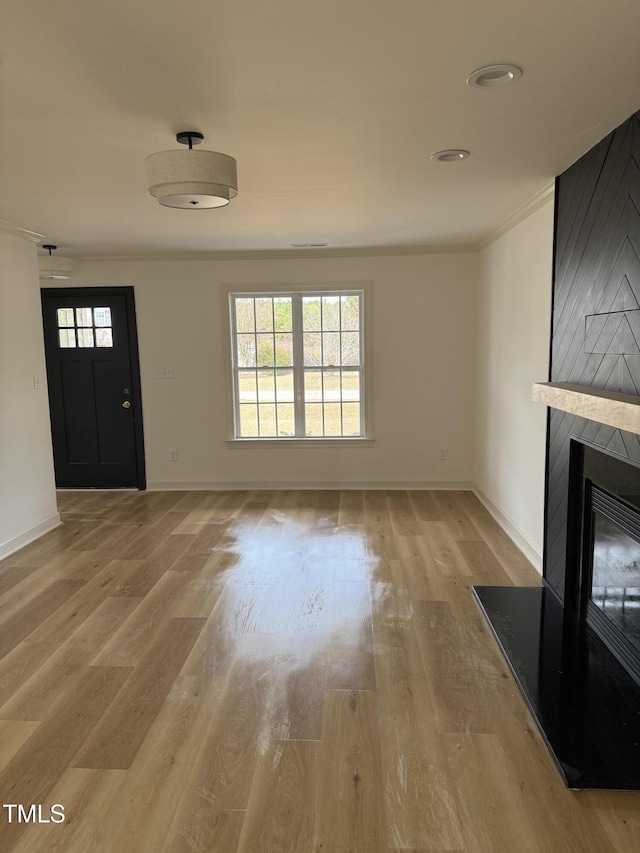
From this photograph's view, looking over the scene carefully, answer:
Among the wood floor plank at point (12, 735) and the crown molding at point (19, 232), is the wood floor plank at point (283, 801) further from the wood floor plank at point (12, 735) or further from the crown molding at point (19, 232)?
the crown molding at point (19, 232)

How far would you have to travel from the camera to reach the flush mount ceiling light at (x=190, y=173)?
8.02ft

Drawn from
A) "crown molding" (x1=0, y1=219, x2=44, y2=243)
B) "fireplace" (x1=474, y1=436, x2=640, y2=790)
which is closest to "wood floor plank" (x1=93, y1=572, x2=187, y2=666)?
"fireplace" (x1=474, y1=436, x2=640, y2=790)

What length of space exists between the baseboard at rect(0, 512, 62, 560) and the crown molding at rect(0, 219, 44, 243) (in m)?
2.32

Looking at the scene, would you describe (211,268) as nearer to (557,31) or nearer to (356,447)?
(356,447)

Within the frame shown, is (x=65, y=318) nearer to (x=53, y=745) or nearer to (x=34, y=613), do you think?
(x=34, y=613)

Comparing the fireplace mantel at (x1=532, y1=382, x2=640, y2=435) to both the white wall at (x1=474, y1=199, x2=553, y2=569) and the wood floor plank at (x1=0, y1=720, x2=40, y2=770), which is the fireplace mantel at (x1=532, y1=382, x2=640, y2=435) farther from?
the wood floor plank at (x1=0, y1=720, x2=40, y2=770)

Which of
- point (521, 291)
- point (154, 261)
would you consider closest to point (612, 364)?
point (521, 291)

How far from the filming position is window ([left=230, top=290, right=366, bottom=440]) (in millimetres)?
5922

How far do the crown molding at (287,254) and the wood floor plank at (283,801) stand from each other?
4.63 meters

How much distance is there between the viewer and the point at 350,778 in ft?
6.49

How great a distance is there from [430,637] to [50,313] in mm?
5072

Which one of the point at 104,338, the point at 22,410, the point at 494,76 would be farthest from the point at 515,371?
the point at 104,338

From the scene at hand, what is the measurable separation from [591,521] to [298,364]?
3.63m

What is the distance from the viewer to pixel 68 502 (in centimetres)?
569
